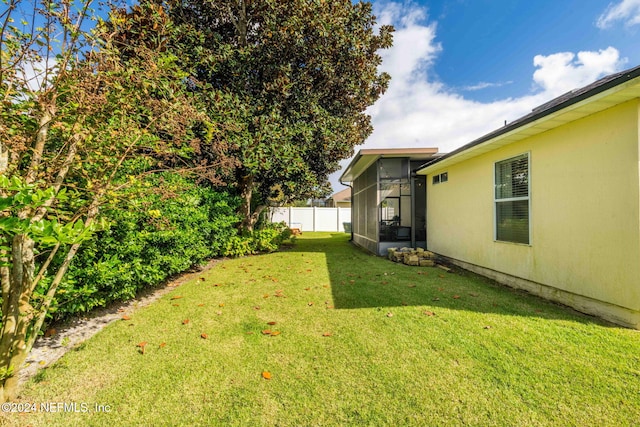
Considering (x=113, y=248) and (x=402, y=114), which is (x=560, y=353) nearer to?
(x=113, y=248)

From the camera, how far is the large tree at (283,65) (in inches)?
272

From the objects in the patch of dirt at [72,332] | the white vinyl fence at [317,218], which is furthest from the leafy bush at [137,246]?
the white vinyl fence at [317,218]

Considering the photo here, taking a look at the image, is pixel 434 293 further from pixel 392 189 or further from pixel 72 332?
pixel 392 189

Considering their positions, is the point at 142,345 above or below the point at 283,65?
below

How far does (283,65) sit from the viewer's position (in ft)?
23.9

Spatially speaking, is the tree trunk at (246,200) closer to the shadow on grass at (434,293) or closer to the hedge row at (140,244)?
the hedge row at (140,244)

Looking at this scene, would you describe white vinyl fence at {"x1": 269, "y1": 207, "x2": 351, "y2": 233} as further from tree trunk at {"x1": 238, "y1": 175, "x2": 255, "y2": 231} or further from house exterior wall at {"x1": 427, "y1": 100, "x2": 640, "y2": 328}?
house exterior wall at {"x1": 427, "y1": 100, "x2": 640, "y2": 328}

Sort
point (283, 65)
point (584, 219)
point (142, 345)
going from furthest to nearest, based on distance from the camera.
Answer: point (283, 65)
point (584, 219)
point (142, 345)

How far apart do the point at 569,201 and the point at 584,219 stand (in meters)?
0.35

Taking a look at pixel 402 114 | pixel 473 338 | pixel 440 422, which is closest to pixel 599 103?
pixel 473 338

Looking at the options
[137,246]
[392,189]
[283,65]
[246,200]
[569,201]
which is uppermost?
[283,65]

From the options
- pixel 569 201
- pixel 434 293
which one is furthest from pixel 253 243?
pixel 569 201

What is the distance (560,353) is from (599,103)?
Answer: 3.19 metres

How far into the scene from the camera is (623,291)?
337 centimetres
